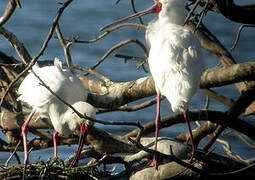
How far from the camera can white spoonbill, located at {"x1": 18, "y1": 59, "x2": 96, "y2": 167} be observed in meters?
7.43

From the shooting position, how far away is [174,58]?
245 inches

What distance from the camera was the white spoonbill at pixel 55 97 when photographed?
7.43 meters

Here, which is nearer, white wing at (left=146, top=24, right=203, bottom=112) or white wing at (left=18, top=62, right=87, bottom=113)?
white wing at (left=146, top=24, right=203, bottom=112)

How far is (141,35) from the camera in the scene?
684 inches

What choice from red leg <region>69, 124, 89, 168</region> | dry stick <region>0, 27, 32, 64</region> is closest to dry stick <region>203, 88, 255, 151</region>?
red leg <region>69, 124, 89, 168</region>

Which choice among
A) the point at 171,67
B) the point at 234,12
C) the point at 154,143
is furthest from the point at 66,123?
the point at 234,12

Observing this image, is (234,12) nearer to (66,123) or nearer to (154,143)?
(154,143)

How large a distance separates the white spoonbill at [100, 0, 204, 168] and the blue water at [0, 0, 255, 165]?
605cm

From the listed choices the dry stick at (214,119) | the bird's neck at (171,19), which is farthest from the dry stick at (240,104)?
the bird's neck at (171,19)

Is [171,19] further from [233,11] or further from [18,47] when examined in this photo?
[18,47]

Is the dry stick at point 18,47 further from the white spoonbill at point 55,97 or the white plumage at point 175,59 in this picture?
the white plumage at point 175,59

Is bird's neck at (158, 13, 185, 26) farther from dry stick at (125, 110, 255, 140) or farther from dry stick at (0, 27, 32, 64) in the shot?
dry stick at (0, 27, 32, 64)

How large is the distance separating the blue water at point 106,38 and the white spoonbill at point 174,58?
605 centimetres

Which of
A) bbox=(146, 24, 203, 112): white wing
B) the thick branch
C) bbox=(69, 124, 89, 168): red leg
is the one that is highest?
the thick branch
